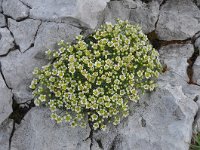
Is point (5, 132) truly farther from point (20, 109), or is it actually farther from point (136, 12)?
point (136, 12)

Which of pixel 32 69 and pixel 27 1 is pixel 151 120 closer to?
pixel 32 69

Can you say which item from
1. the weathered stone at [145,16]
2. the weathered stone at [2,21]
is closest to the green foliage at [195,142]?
the weathered stone at [145,16]

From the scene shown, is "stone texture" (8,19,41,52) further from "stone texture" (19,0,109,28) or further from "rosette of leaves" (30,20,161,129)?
"rosette of leaves" (30,20,161,129)

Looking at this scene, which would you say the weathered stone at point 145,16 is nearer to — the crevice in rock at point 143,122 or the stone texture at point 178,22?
the stone texture at point 178,22

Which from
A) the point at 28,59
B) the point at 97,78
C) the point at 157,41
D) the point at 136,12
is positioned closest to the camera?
the point at 97,78

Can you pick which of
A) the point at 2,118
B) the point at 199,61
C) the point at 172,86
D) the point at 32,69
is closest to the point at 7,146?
the point at 2,118

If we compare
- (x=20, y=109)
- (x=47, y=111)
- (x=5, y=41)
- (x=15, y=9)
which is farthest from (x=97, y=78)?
(x=15, y=9)

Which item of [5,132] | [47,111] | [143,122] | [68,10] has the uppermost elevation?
[68,10]

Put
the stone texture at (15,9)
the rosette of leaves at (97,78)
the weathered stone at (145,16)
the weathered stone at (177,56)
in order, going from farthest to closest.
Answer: the weathered stone at (145,16) → the weathered stone at (177,56) → the stone texture at (15,9) → the rosette of leaves at (97,78)
